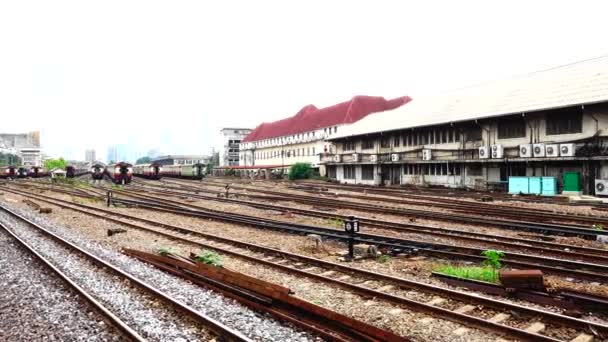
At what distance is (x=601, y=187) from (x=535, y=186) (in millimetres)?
3879

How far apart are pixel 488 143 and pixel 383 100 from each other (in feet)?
142

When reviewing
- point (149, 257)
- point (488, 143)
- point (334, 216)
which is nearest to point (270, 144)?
point (488, 143)

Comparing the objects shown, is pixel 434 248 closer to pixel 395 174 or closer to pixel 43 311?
pixel 43 311

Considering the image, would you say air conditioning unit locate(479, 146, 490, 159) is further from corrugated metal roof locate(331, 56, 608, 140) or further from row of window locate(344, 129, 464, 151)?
row of window locate(344, 129, 464, 151)

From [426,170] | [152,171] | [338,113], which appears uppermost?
[338,113]

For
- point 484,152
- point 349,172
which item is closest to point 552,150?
point 484,152

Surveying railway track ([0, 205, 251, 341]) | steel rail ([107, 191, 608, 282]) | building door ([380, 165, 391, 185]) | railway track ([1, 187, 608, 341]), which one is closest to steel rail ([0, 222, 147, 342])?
railway track ([0, 205, 251, 341])

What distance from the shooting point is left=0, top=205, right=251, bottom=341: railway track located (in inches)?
268

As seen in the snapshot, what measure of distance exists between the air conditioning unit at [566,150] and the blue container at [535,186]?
86.8 inches

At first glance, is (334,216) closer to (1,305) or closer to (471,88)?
(1,305)

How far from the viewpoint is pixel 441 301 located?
780 cm

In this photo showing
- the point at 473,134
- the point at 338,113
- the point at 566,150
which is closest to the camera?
the point at 566,150

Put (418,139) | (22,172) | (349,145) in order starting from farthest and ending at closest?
(22,172)
(349,145)
(418,139)

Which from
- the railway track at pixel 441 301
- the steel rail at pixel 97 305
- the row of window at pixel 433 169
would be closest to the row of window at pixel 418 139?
the row of window at pixel 433 169
